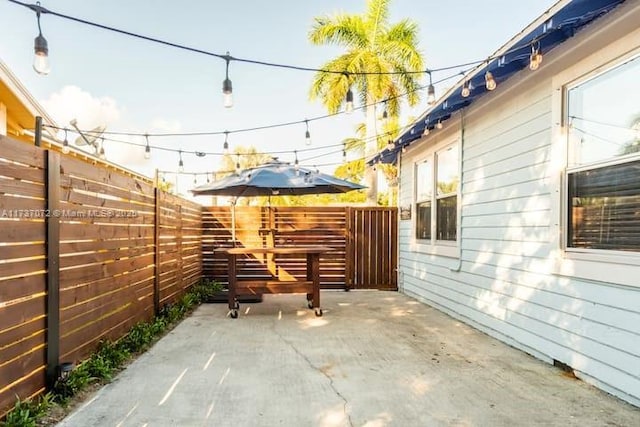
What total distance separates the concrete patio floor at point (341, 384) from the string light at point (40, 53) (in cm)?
212

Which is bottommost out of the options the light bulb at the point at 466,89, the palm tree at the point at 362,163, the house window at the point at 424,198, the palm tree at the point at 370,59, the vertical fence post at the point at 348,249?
the vertical fence post at the point at 348,249

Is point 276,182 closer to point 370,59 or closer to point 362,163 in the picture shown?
point 370,59

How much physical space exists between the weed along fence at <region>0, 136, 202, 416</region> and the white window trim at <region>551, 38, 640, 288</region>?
11.9 ft

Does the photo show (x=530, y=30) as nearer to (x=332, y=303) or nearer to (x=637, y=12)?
(x=637, y=12)

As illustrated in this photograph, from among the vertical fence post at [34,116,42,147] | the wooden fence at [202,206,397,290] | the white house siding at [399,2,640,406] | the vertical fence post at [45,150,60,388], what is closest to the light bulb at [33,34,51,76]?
the vertical fence post at [34,116,42,147]

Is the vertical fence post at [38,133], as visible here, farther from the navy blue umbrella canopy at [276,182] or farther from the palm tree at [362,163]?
the palm tree at [362,163]

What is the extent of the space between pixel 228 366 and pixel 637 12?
12.3ft

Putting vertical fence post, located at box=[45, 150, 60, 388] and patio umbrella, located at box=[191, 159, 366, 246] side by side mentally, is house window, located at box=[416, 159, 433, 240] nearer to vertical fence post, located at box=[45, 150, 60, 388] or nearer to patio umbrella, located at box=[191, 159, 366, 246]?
patio umbrella, located at box=[191, 159, 366, 246]

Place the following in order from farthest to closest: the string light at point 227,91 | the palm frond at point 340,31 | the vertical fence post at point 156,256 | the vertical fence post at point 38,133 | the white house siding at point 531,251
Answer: the palm frond at point 340,31, the vertical fence post at point 156,256, the string light at point 227,91, the white house siding at point 531,251, the vertical fence post at point 38,133

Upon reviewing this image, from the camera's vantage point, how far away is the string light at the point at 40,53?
2.45m

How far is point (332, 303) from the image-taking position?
625cm

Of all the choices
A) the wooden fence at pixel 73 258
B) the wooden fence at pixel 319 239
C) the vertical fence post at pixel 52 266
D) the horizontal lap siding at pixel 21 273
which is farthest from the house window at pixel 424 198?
the horizontal lap siding at pixel 21 273

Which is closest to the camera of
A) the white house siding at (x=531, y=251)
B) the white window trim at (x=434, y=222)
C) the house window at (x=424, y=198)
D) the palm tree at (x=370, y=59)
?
the white house siding at (x=531, y=251)

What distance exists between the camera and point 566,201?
10.6ft
